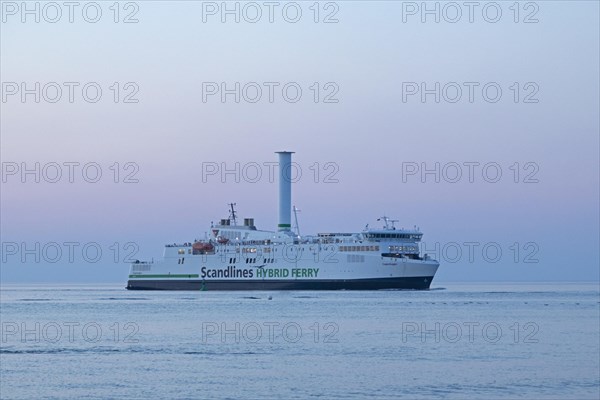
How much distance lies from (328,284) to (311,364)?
56874mm

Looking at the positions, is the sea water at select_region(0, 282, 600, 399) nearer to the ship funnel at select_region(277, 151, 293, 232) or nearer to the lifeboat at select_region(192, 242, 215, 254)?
the lifeboat at select_region(192, 242, 215, 254)

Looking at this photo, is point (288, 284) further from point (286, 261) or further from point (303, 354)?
point (303, 354)

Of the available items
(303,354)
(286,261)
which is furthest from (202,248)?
(303,354)

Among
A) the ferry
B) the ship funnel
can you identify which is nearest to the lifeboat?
the ferry

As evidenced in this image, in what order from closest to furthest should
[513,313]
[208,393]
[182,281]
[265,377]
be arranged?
[208,393], [265,377], [513,313], [182,281]

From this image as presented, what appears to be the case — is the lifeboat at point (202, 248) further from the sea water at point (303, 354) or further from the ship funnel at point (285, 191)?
the sea water at point (303, 354)

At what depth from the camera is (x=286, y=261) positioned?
96.5 meters

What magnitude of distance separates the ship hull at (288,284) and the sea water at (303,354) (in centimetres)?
2090

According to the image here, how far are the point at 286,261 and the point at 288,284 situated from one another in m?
2.08

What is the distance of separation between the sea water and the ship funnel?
32.2 m

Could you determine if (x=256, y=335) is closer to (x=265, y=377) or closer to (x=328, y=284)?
(x=265, y=377)

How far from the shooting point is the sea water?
31.7m

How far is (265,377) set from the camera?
34.5 metres

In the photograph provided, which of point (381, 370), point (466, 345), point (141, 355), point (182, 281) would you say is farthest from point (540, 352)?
point (182, 281)
